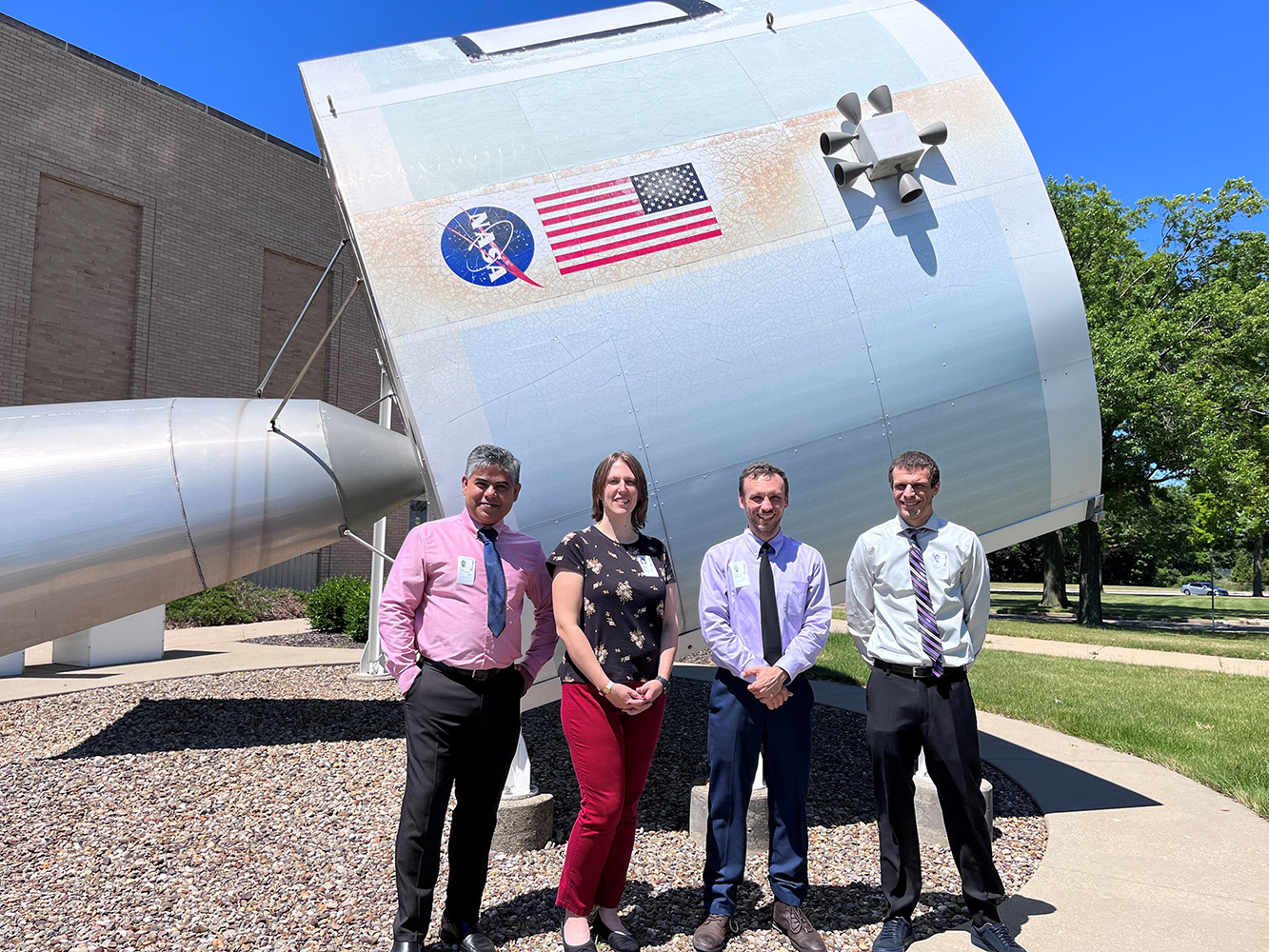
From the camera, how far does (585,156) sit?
4738mm

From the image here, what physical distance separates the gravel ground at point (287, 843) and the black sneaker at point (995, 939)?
10.2 inches

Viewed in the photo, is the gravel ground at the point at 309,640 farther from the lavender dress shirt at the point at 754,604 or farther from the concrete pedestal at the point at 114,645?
the lavender dress shirt at the point at 754,604

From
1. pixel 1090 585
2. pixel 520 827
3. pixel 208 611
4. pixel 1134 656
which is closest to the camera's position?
pixel 520 827

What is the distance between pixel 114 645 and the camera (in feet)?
34.7

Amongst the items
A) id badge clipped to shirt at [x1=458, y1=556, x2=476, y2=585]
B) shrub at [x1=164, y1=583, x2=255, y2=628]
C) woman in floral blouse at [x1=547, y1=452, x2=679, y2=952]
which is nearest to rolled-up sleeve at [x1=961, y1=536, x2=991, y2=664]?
woman in floral blouse at [x1=547, y1=452, x2=679, y2=952]

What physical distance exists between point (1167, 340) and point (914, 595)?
23355 mm

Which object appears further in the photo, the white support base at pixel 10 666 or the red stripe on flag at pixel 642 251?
the white support base at pixel 10 666

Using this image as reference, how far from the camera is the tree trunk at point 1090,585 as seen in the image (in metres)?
21.7

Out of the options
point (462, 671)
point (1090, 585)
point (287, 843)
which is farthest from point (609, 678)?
point (1090, 585)

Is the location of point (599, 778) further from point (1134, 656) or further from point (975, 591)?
point (1134, 656)

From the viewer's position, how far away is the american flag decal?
458 centimetres

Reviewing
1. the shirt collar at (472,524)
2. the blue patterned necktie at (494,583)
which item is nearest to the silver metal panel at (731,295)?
the shirt collar at (472,524)

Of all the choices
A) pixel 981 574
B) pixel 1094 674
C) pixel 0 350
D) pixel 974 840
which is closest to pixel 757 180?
pixel 981 574

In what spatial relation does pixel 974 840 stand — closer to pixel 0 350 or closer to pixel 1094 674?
pixel 1094 674
